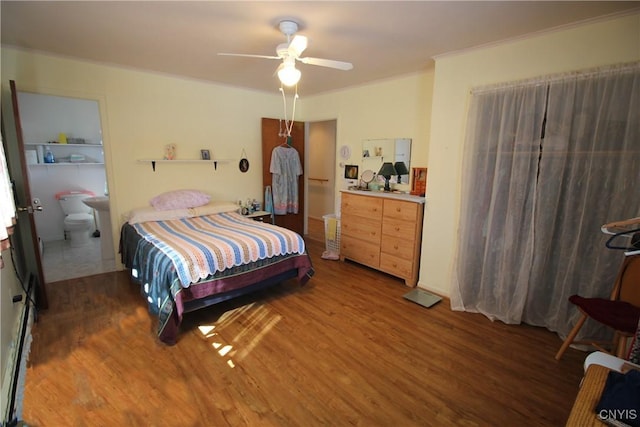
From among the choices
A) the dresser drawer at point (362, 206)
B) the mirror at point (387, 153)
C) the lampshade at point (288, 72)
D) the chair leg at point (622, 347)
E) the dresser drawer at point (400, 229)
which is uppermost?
the lampshade at point (288, 72)

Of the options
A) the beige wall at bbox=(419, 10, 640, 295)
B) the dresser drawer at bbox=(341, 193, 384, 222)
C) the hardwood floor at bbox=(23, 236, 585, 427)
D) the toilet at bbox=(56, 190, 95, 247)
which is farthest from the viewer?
the toilet at bbox=(56, 190, 95, 247)

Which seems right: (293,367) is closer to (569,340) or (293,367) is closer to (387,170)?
(569,340)

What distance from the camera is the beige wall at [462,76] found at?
214cm

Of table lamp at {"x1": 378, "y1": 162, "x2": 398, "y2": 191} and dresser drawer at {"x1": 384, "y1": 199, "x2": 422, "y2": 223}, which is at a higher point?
table lamp at {"x1": 378, "y1": 162, "x2": 398, "y2": 191}

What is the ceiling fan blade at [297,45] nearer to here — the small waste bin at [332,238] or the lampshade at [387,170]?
the lampshade at [387,170]

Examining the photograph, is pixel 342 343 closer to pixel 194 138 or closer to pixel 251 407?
pixel 251 407

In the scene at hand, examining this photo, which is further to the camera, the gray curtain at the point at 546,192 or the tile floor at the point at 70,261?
the tile floor at the point at 70,261

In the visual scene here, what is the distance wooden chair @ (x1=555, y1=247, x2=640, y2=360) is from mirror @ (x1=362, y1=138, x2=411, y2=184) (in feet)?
7.13

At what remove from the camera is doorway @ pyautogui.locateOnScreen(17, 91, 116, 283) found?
177 inches

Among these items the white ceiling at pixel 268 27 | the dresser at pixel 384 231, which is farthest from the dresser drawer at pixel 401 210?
the white ceiling at pixel 268 27

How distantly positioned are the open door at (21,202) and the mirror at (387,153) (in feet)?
11.8

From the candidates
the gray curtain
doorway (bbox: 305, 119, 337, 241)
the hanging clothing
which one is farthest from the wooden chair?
doorway (bbox: 305, 119, 337, 241)

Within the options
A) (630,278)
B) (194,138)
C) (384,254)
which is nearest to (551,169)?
(630,278)

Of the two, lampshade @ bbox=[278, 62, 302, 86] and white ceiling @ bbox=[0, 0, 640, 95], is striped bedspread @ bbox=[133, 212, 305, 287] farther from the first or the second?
white ceiling @ bbox=[0, 0, 640, 95]
